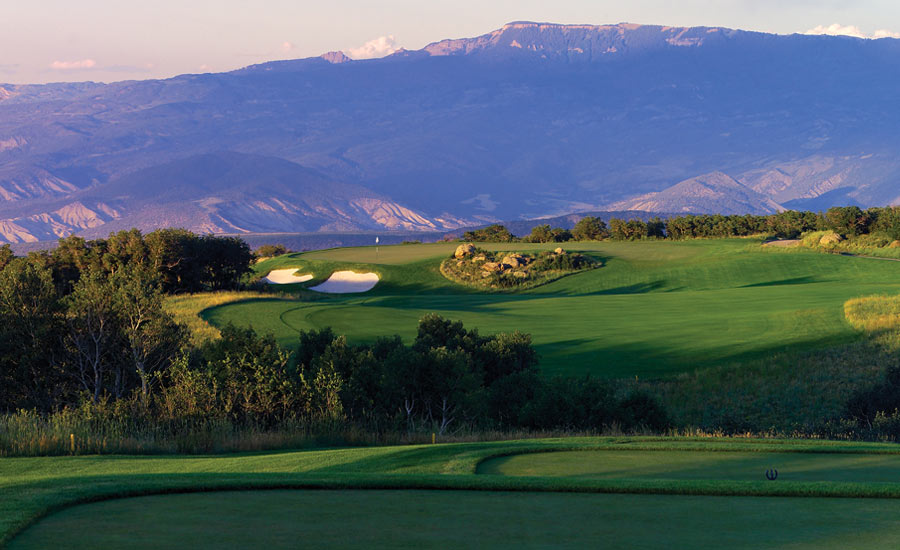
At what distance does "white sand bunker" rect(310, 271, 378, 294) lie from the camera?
62.9m

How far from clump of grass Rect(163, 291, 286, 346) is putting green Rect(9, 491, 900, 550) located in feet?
64.9

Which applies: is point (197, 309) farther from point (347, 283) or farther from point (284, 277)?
point (284, 277)

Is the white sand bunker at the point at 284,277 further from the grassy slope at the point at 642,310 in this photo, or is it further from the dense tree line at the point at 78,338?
the dense tree line at the point at 78,338

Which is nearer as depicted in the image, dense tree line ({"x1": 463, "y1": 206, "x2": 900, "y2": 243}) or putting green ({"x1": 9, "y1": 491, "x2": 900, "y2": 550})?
putting green ({"x1": 9, "y1": 491, "x2": 900, "y2": 550})

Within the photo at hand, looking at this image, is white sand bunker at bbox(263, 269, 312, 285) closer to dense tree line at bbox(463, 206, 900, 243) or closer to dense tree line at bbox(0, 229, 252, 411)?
dense tree line at bbox(463, 206, 900, 243)

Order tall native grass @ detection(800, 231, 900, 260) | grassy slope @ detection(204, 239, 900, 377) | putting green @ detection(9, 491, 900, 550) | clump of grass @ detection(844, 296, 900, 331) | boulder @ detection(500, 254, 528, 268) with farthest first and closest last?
tall native grass @ detection(800, 231, 900, 260) → boulder @ detection(500, 254, 528, 268) → clump of grass @ detection(844, 296, 900, 331) → grassy slope @ detection(204, 239, 900, 377) → putting green @ detection(9, 491, 900, 550)

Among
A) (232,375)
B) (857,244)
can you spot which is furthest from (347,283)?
(232,375)

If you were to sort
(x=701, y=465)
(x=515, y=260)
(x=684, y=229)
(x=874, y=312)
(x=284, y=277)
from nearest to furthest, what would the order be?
(x=701, y=465)
(x=874, y=312)
(x=515, y=260)
(x=284, y=277)
(x=684, y=229)

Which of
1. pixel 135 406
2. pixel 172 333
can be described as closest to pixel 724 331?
pixel 172 333

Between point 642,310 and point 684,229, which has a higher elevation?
point 684,229

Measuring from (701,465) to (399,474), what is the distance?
3.56 m

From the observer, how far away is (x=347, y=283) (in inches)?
2525

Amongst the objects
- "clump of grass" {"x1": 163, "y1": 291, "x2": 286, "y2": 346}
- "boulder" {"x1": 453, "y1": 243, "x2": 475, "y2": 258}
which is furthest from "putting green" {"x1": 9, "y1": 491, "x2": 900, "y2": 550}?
"boulder" {"x1": 453, "y1": 243, "x2": 475, "y2": 258}

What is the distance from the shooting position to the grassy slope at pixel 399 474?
778 cm
